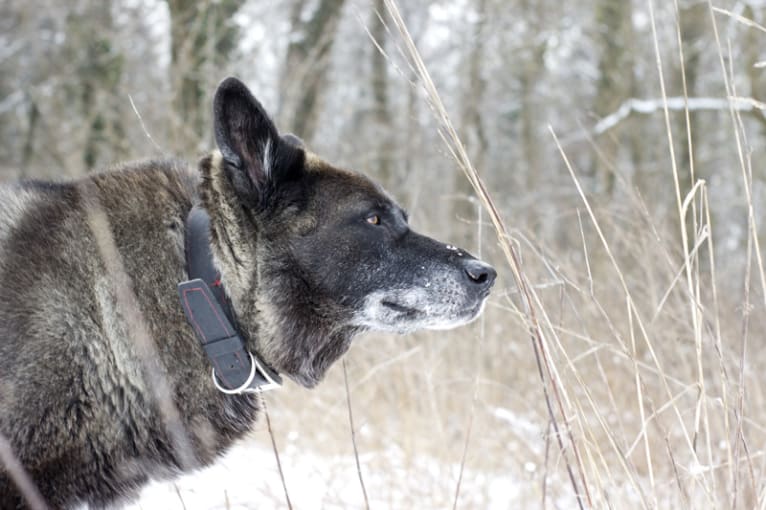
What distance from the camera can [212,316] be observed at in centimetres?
241

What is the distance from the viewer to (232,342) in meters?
2.43

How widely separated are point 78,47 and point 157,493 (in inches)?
441

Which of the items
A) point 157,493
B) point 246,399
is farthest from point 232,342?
point 157,493

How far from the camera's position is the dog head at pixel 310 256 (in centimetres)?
265

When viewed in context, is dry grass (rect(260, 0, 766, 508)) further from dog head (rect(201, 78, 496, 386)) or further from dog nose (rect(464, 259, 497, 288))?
dog head (rect(201, 78, 496, 386))

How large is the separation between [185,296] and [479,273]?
1098mm

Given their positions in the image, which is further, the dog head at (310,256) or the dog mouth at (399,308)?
the dog mouth at (399,308)

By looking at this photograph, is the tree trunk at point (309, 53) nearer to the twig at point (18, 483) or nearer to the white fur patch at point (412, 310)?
the white fur patch at point (412, 310)

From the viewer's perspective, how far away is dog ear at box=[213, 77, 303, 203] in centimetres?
246

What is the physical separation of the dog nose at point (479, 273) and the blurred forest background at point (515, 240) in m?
0.19

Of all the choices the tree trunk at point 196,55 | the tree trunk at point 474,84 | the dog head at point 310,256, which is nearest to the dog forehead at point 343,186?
the dog head at point 310,256

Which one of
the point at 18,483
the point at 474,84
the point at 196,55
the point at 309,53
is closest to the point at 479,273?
the point at 18,483

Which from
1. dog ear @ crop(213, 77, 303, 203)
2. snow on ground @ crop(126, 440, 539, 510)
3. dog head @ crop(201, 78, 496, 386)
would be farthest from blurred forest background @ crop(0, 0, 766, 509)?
dog ear @ crop(213, 77, 303, 203)

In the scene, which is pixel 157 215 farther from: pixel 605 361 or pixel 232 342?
pixel 605 361
